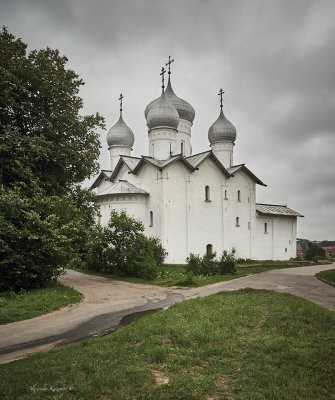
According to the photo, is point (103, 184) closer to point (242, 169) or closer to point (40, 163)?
point (242, 169)

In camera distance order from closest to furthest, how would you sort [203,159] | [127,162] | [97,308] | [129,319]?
[129,319] → [97,308] → [203,159] → [127,162]

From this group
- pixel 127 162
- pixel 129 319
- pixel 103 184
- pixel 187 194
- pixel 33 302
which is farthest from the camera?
pixel 103 184

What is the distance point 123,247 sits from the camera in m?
18.5

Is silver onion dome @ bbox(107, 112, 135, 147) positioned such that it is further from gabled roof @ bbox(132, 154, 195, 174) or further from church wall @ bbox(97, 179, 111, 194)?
gabled roof @ bbox(132, 154, 195, 174)

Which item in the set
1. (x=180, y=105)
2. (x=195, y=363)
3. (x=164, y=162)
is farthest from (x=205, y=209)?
(x=195, y=363)

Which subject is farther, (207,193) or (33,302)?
(207,193)

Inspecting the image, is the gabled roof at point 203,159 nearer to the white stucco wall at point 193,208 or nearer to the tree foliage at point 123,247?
the white stucco wall at point 193,208

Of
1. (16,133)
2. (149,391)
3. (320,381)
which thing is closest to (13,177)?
(16,133)

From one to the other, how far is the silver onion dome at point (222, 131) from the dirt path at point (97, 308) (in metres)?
21.2

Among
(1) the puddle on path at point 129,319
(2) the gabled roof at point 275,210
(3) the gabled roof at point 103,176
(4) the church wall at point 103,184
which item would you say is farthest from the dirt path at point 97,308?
(2) the gabled roof at point 275,210

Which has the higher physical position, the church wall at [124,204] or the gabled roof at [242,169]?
the gabled roof at [242,169]

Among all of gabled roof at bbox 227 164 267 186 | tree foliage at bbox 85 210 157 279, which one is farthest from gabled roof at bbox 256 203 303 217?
tree foliage at bbox 85 210 157 279

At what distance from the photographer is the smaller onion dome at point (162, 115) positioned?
28719 mm

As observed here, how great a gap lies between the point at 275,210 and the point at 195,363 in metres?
31.7
